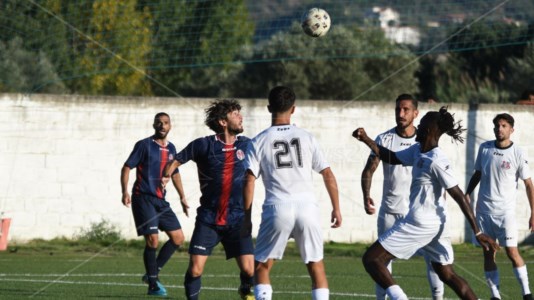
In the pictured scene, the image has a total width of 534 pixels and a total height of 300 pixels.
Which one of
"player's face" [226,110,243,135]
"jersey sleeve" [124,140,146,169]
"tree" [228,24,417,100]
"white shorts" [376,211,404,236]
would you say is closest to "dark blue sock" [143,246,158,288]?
"jersey sleeve" [124,140,146,169]

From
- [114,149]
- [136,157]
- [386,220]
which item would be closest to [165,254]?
[136,157]

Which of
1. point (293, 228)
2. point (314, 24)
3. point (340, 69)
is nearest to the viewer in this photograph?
point (293, 228)

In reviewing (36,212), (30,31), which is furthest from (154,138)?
(30,31)

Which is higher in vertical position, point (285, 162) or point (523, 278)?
point (285, 162)

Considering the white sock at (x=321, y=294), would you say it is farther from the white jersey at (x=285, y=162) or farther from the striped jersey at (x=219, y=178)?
the striped jersey at (x=219, y=178)

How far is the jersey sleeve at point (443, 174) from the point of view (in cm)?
858

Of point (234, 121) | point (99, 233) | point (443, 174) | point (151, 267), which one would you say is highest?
point (234, 121)

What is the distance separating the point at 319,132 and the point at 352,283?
21.9 feet

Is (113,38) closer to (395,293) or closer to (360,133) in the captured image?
(360,133)

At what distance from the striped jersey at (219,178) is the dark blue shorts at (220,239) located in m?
0.06

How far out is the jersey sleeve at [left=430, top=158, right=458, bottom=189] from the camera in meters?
8.58

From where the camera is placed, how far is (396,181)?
1053 centimetres

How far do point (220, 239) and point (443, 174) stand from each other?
258 cm

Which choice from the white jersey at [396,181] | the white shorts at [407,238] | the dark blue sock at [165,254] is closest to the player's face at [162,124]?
the dark blue sock at [165,254]
